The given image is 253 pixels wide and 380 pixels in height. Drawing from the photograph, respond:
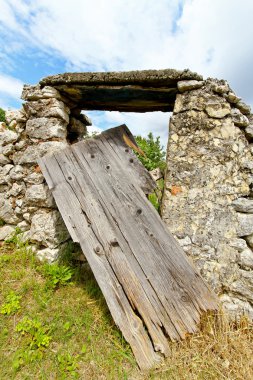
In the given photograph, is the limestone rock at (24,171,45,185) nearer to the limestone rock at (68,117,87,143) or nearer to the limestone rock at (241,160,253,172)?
the limestone rock at (68,117,87,143)

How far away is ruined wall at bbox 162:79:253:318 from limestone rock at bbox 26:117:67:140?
53.6 inches

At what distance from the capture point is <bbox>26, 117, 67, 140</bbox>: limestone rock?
2834 millimetres

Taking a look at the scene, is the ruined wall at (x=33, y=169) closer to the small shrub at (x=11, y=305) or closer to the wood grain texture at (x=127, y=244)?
the wood grain texture at (x=127, y=244)

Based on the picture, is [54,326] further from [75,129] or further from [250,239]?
[75,129]

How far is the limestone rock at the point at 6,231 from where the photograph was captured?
10.2ft

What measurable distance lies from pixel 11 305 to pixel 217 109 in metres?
2.80

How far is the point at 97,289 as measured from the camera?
258 centimetres

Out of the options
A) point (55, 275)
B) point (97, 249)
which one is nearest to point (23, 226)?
point (55, 275)

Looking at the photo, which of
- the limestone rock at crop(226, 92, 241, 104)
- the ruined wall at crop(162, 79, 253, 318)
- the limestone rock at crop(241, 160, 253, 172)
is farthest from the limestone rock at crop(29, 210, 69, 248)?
the limestone rock at crop(226, 92, 241, 104)

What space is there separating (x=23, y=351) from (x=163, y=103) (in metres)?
2.85

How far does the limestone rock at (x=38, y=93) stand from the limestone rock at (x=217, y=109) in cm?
174

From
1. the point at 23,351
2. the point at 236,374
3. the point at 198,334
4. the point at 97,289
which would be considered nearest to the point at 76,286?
the point at 97,289

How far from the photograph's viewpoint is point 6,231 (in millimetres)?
3133

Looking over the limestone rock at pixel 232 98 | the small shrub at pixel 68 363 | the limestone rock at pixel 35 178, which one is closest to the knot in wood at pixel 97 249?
the small shrub at pixel 68 363
